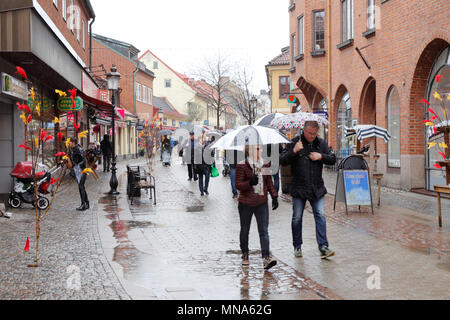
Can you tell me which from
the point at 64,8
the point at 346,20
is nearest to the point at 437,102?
the point at 346,20

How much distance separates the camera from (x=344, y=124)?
24328 millimetres

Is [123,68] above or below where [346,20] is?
above

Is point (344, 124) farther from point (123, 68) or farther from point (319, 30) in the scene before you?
point (123, 68)

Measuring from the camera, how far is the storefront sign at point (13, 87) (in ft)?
39.6

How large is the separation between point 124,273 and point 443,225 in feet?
20.5

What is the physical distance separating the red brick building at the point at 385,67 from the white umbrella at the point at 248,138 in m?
7.63

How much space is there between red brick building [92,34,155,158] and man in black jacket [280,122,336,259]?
3702 cm

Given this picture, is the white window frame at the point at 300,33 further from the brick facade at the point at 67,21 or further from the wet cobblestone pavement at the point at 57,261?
the wet cobblestone pavement at the point at 57,261

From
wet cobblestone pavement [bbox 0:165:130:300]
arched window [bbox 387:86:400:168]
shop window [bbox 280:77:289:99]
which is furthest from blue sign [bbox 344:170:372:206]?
shop window [bbox 280:77:289:99]

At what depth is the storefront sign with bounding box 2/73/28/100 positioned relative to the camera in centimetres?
1206

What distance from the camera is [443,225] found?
33.0ft

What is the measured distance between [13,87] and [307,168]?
7.99 metres

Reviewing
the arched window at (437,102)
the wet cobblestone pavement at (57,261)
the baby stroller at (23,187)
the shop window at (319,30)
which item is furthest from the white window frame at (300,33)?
the wet cobblestone pavement at (57,261)

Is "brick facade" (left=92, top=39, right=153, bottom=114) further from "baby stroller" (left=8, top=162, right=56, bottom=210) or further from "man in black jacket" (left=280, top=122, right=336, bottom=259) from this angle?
"man in black jacket" (left=280, top=122, right=336, bottom=259)
